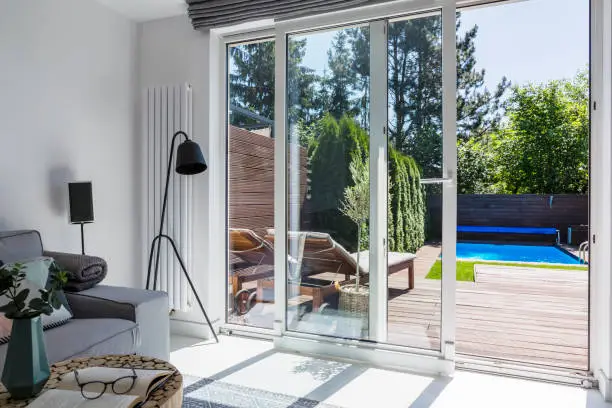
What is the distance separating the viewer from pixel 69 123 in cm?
292

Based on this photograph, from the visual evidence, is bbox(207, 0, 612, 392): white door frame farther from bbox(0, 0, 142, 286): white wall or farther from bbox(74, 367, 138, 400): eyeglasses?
bbox(74, 367, 138, 400): eyeglasses

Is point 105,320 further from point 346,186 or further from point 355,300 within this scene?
point 346,186

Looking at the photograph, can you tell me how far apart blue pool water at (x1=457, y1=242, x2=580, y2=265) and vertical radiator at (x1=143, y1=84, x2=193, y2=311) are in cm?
448

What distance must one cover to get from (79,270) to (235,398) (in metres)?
1.11

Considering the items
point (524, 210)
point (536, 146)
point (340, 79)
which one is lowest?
point (524, 210)

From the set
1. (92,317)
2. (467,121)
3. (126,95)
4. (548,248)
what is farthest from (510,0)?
(548,248)

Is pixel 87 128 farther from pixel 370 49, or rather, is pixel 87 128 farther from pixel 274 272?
pixel 370 49

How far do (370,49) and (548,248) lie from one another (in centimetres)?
489

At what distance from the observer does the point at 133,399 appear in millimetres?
1240

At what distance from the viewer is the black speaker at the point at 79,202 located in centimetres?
275

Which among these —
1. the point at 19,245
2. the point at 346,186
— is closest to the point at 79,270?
the point at 19,245

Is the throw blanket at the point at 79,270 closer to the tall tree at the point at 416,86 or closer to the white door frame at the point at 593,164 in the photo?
the white door frame at the point at 593,164

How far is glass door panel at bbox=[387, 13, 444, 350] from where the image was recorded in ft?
8.83

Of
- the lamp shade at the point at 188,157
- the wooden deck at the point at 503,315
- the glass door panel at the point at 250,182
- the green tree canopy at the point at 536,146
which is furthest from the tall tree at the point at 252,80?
the green tree canopy at the point at 536,146
